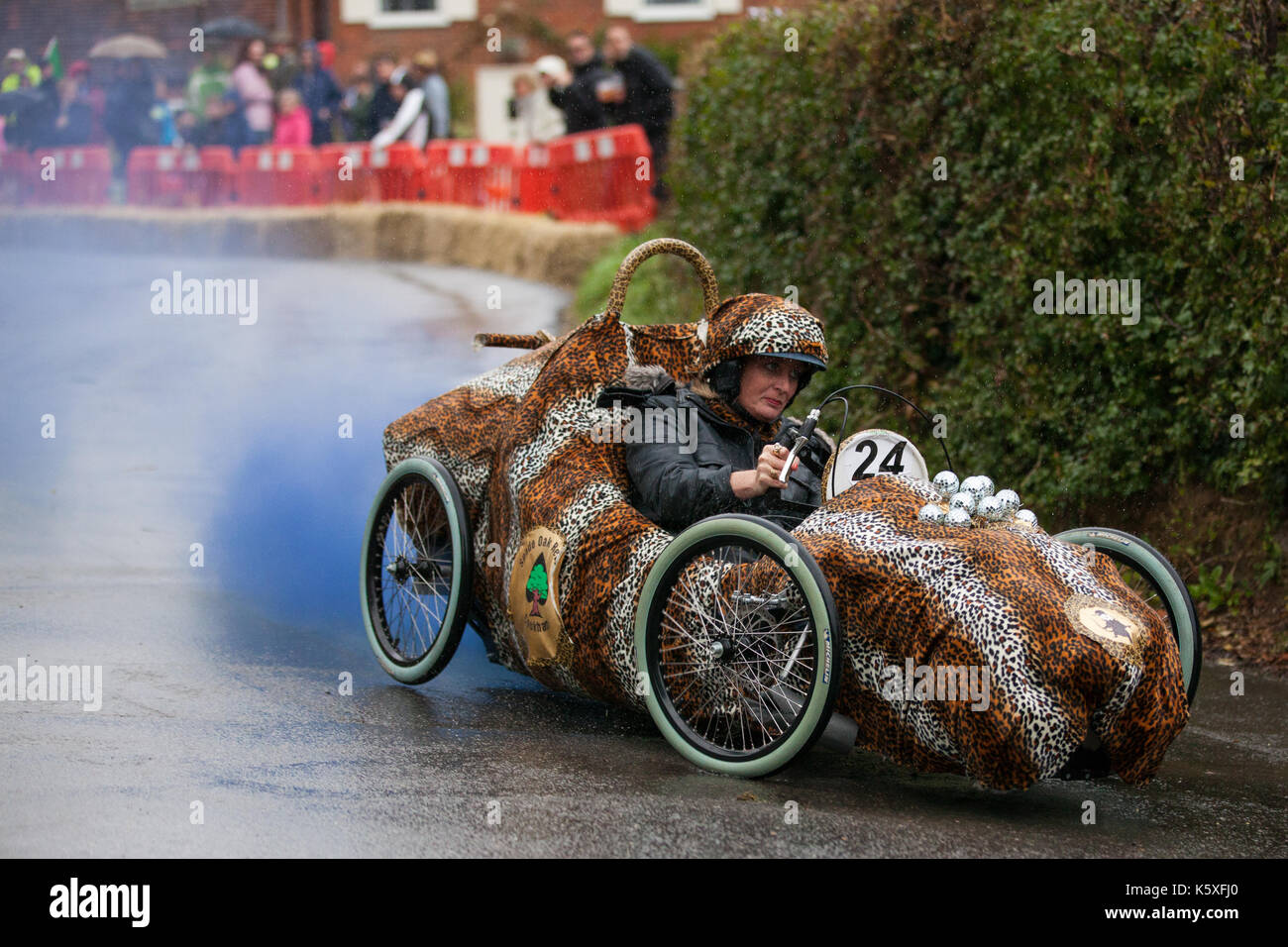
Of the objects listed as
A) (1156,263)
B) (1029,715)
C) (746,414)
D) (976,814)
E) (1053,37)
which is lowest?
(976,814)

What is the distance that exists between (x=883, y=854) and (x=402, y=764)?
1728 millimetres

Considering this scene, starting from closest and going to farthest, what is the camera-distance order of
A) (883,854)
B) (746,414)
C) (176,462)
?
(883,854) < (746,414) < (176,462)

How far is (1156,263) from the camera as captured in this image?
8.27 metres

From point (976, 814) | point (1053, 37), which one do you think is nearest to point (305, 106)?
point (1053, 37)

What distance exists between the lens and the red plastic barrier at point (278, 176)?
2408 cm

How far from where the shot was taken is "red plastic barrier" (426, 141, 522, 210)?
76.2ft

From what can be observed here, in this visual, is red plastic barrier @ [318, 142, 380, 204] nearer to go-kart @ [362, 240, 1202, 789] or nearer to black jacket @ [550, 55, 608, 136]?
black jacket @ [550, 55, 608, 136]

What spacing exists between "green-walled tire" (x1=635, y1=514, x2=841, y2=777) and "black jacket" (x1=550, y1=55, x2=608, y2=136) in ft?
46.7

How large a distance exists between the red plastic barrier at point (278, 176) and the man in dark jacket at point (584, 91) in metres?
5.47

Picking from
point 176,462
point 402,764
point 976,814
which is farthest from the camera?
point 176,462

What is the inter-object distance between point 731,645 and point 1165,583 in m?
1.64

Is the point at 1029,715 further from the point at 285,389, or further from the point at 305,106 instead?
the point at 305,106

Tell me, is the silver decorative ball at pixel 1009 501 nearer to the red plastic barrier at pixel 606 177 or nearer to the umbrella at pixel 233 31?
the red plastic barrier at pixel 606 177
